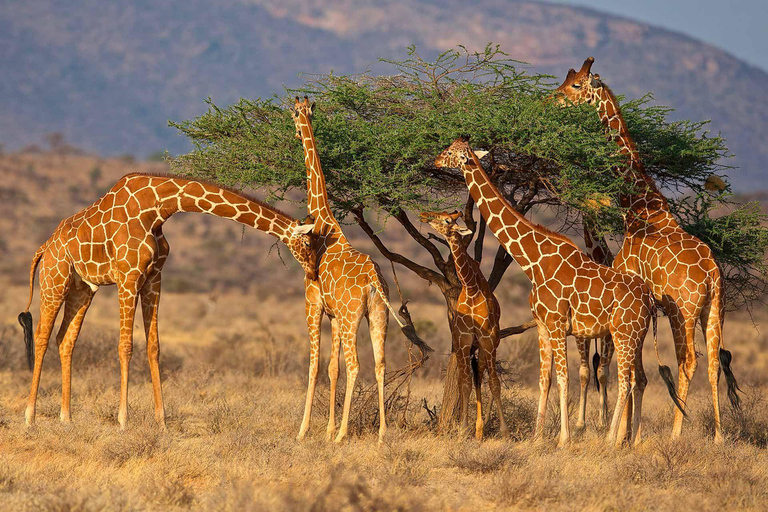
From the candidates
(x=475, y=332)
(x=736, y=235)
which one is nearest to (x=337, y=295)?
(x=475, y=332)

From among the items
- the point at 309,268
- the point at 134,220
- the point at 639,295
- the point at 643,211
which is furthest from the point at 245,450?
the point at 643,211

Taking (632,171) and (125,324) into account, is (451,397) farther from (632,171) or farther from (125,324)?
(125,324)

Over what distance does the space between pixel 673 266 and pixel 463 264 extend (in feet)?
7.87

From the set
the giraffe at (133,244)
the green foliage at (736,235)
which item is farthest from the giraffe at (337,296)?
the green foliage at (736,235)

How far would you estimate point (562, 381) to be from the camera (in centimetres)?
975

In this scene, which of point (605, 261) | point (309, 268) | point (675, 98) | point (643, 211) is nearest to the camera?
point (309, 268)

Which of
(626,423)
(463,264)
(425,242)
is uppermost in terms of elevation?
(425,242)

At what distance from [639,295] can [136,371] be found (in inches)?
348

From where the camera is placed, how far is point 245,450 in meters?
9.22

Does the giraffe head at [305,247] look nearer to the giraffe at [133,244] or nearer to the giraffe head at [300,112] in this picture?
the giraffe at [133,244]

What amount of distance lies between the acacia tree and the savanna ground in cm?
216

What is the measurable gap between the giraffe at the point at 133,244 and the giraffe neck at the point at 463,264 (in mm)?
1586

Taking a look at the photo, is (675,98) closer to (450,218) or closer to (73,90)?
(73,90)

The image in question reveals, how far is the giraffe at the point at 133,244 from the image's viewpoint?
10.4 meters
